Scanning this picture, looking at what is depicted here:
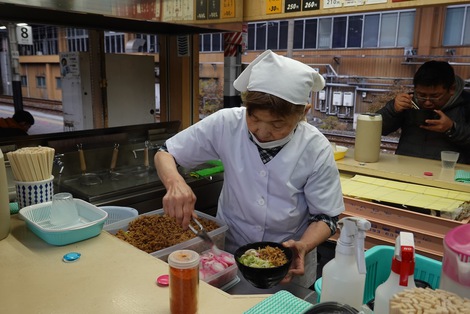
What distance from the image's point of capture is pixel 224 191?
1.73m

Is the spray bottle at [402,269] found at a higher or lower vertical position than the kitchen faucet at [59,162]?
higher

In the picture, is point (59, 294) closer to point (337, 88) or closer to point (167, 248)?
point (167, 248)

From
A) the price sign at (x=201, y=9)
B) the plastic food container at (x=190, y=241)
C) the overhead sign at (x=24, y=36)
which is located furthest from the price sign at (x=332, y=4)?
the overhead sign at (x=24, y=36)

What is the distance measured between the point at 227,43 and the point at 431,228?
3.40 meters

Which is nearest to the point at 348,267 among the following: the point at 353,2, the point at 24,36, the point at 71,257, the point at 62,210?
the point at 71,257

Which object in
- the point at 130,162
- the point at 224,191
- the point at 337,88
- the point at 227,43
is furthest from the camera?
the point at 337,88

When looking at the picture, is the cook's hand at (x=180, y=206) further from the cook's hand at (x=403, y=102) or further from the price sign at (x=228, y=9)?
the cook's hand at (x=403, y=102)

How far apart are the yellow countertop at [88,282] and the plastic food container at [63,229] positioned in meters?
0.03

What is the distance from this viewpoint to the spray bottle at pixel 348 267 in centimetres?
74

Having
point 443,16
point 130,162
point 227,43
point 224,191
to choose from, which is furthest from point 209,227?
point 443,16

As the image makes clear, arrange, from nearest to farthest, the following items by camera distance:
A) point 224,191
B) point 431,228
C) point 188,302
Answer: point 188,302 < point 224,191 < point 431,228

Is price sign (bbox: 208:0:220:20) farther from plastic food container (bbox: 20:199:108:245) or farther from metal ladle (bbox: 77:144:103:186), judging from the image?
plastic food container (bbox: 20:199:108:245)

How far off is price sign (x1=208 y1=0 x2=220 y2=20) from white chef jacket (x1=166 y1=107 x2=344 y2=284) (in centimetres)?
102

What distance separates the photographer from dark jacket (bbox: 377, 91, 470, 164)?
2752mm
